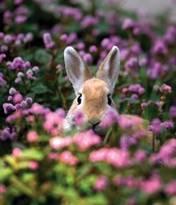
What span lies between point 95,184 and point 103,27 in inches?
188

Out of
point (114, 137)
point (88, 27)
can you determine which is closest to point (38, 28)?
point (88, 27)

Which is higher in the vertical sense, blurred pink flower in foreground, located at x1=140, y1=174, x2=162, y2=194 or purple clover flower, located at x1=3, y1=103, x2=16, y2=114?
blurred pink flower in foreground, located at x1=140, y1=174, x2=162, y2=194

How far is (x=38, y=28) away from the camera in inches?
326

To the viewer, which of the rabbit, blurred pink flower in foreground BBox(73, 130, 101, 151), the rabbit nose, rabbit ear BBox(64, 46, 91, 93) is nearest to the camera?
blurred pink flower in foreground BBox(73, 130, 101, 151)

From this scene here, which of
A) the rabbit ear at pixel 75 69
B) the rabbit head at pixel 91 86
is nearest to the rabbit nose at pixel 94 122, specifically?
the rabbit head at pixel 91 86

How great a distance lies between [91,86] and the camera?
5.18 meters

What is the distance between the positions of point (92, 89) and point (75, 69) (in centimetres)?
42

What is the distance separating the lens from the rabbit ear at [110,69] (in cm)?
547

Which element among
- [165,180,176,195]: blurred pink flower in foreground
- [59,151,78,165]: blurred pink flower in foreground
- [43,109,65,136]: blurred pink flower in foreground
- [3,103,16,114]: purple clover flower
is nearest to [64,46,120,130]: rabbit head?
[3,103,16,114]: purple clover flower

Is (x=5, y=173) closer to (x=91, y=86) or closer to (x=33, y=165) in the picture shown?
(x=33, y=165)

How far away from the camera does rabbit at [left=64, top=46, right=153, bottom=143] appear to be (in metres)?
4.95

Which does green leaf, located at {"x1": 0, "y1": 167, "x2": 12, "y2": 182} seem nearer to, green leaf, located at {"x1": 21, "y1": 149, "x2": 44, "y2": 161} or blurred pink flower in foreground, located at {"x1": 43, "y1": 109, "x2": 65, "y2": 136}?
Result: green leaf, located at {"x1": 21, "y1": 149, "x2": 44, "y2": 161}

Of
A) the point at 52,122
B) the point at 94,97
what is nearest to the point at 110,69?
the point at 94,97

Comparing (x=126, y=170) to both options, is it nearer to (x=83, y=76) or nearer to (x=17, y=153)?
(x=17, y=153)
